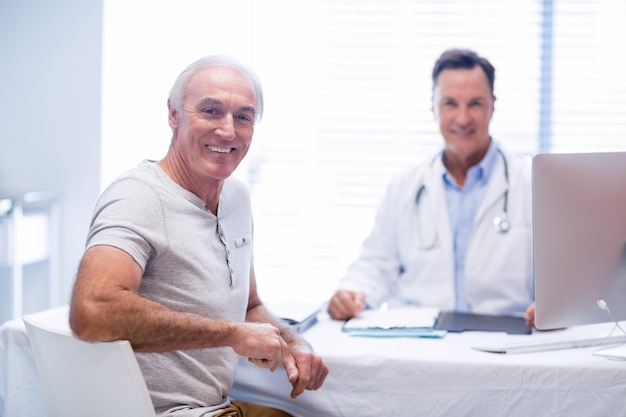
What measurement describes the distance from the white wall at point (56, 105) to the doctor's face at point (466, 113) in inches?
61.4

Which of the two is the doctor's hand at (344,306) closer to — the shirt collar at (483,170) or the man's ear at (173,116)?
the shirt collar at (483,170)

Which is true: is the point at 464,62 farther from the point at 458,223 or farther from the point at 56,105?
the point at 56,105

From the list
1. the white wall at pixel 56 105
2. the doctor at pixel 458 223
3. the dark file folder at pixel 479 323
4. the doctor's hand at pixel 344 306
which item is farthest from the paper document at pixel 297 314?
the white wall at pixel 56 105

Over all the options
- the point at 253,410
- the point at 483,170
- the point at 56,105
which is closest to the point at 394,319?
the point at 253,410

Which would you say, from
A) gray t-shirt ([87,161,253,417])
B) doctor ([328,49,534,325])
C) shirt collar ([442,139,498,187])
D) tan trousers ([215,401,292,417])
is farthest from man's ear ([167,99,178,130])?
shirt collar ([442,139,498,187])

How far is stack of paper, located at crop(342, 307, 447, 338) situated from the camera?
1962 millimetres

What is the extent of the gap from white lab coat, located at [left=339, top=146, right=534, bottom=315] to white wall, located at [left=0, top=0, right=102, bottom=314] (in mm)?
1450

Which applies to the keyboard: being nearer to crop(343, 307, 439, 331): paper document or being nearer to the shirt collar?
Result: crop(343, 307, 439, 331): paper document

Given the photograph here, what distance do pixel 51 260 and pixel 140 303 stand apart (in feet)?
6.84

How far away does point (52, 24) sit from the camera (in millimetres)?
Result: 3322

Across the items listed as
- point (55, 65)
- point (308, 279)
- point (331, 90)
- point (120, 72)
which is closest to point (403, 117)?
point (331, 90)

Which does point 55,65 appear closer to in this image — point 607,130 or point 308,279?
point 308,279

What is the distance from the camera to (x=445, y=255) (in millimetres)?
2443

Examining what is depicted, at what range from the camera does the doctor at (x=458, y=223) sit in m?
2.43
